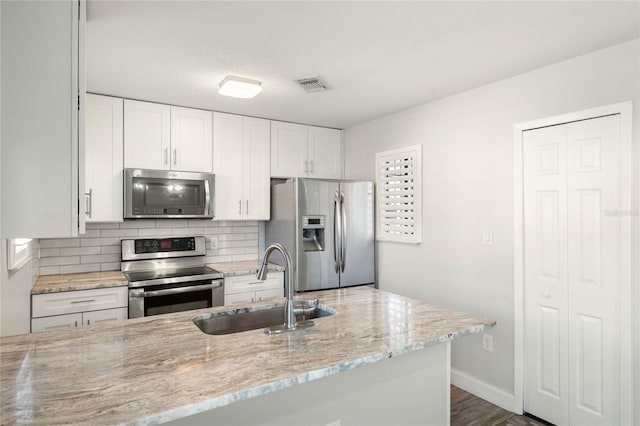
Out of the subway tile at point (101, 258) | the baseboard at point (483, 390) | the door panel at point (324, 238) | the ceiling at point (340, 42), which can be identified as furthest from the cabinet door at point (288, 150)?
the baseboard at point (483, 390)

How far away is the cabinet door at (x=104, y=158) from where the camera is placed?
3.05 meters

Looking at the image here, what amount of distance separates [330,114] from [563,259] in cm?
239

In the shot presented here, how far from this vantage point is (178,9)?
1800mm

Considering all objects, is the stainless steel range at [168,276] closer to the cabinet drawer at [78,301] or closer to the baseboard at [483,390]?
the cabinet drawer at [78,301]

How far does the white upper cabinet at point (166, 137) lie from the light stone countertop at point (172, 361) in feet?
6.23

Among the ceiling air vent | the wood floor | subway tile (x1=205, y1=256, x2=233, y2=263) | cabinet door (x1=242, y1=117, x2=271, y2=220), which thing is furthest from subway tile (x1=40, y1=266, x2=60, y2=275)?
the wood floor

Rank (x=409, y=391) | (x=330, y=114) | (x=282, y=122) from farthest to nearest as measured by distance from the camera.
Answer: (x=282, y=122) → (x=330, y=114) → (x=409, y=391)

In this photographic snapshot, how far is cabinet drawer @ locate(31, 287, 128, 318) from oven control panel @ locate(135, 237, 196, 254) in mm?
642

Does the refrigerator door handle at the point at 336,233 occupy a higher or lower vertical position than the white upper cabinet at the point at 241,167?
lower

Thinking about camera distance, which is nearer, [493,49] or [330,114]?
[493,49]

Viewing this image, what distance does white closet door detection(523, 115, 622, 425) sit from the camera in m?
2.20

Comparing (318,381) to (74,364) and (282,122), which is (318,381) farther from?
(282,122)

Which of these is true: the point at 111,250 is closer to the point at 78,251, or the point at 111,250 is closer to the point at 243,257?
the point at 78,251

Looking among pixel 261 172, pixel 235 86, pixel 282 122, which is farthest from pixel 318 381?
pixel 282 122
